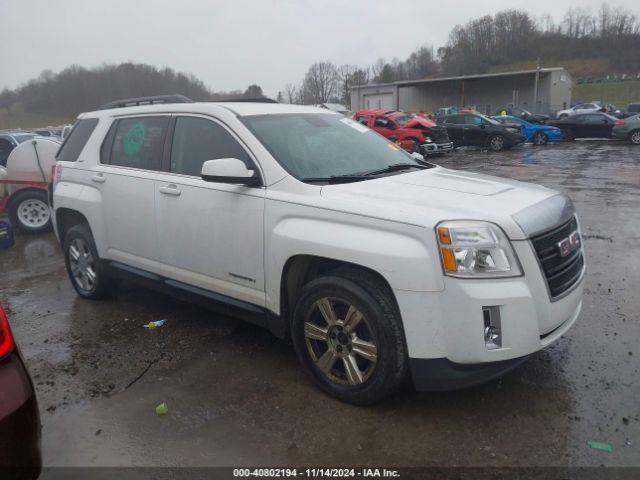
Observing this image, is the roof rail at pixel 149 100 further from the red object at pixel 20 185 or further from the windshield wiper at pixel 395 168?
the red object at pixel 20 185

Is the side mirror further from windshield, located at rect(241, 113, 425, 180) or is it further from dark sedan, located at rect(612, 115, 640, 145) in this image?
dark sedan, located at rect(612, 115, 640, 145)

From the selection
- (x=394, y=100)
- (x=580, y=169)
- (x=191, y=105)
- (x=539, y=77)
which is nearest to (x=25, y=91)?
(x=394, y=100)

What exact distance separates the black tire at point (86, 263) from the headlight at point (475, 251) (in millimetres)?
3556

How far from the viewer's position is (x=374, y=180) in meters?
3.65

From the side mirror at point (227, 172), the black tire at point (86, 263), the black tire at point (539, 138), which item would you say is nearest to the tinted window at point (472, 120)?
the black tire at point (539, 138)

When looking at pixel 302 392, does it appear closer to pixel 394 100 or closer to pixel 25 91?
pixel 394 100

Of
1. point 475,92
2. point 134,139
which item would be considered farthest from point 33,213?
point 475,92

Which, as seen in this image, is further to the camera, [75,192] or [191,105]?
[75,192]

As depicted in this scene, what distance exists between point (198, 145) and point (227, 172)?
2.62 ft

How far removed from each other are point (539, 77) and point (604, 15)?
7801 centimetres

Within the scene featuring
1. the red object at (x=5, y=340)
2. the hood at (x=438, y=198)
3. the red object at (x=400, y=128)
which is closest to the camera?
the red object at (x=5, y=340)

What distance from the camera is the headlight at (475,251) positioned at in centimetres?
278

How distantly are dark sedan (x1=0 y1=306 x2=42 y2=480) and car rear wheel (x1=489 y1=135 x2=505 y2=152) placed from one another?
2403 cm

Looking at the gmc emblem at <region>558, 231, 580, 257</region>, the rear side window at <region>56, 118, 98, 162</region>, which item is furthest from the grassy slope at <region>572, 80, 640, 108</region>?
the rear side window at <region>56, 118, 98, 162</region>
